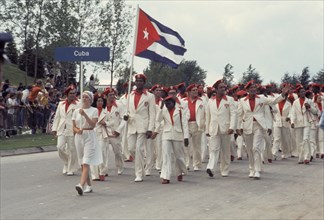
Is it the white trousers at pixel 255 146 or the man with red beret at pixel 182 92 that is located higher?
the man with red beret at pixel 182 92

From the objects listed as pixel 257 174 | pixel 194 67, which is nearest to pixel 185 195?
pixel 257 174

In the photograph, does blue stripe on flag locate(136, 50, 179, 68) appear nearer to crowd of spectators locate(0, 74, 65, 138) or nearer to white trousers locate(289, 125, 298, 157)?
white trousers locate(289, 125, 298, 157)

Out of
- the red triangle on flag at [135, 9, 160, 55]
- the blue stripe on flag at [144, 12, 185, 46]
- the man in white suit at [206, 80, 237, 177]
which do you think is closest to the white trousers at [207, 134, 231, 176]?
the man in white suit at [206, 80, 237, 177]

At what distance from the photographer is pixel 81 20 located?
35.2m

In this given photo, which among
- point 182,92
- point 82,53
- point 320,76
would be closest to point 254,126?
point 182,92

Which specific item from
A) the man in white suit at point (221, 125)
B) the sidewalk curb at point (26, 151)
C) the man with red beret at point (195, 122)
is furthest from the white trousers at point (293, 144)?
the sidewalk curb at point (26, 151)

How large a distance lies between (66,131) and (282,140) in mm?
7829

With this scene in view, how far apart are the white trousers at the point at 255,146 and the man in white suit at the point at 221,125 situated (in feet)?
1.61

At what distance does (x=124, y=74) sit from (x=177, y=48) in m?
23.6

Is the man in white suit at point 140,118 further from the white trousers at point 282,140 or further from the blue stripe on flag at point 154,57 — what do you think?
the white trousers at point 282,140

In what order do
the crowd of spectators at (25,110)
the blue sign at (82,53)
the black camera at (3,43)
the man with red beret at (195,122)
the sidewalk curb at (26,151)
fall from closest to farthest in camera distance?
1. the black camera at (3,43)
2. the blue sign at (82,53)
3. the man with red beret at (195,122)
4. the sidewalk curb at (26,151)
5. the crowd of spectators at (25,110)

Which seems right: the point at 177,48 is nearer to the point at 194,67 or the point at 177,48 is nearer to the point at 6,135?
the point at 6,135

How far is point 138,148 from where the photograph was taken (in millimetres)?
13844

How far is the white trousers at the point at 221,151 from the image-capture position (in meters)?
14.5
